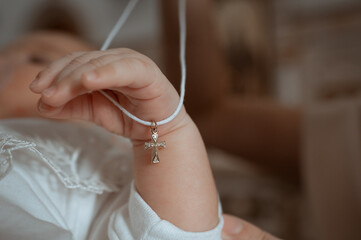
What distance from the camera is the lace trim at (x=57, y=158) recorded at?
42cm

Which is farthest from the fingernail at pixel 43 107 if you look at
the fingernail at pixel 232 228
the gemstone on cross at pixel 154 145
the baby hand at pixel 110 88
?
the fingernail at pixel 232 228

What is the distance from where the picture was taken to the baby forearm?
0.44m

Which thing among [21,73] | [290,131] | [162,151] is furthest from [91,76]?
[290,131]

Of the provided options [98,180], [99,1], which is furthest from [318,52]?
[98,180]

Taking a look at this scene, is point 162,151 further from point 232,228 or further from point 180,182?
point 232,228

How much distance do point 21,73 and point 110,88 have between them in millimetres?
479

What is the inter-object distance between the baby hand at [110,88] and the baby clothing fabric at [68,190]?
0.28 feet

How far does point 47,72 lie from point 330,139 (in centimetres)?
67

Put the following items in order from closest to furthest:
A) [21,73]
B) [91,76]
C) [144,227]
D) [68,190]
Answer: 1. [91,76]
2. [144,227]
3. [68,190]
4. [21,73]

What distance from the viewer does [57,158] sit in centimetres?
54

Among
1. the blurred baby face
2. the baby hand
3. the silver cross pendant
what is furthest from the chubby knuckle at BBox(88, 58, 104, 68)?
the blurred baby face

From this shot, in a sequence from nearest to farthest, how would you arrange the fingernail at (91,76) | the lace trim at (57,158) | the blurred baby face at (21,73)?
the fingernail at (91,76), the lace trim at (57,158), the blurred baby face at (21,73)

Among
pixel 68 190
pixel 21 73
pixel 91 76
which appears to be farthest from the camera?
pixel 21 73

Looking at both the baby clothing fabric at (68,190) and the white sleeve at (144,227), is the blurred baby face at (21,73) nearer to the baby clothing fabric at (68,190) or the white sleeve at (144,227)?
the baby clothing fabric at (68,190)
